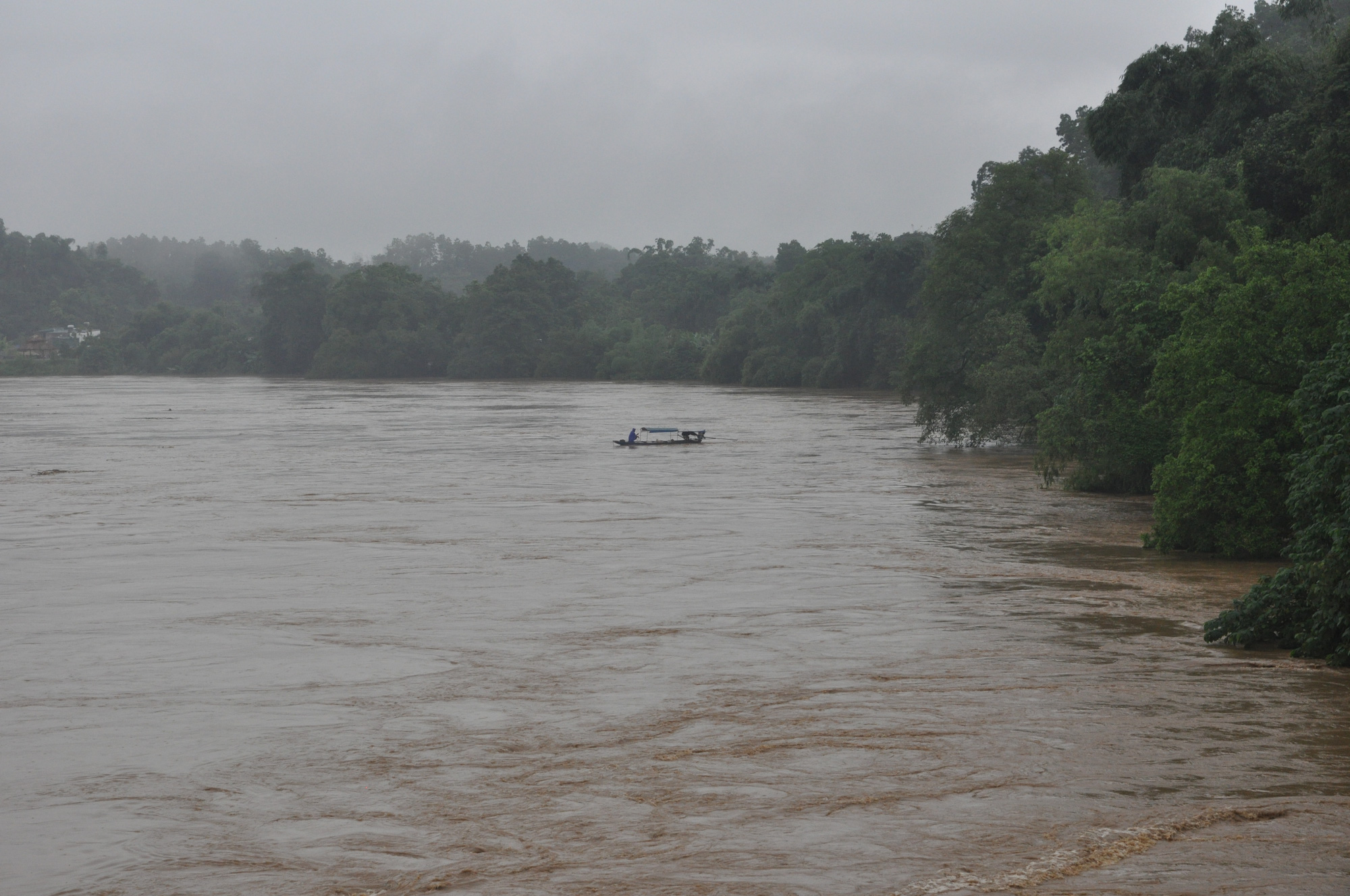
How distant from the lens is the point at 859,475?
35438 millimetres

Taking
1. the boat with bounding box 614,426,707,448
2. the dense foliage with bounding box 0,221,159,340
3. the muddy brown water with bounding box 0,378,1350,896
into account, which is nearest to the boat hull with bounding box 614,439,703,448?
the boat with bounding box 614,426,707,448

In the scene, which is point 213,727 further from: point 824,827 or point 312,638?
point 824,827

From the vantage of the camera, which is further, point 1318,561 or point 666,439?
point 666,439

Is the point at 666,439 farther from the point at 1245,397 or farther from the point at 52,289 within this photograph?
the point at 52,289

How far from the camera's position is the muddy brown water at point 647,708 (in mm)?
8875

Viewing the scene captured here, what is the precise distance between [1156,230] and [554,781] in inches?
1038

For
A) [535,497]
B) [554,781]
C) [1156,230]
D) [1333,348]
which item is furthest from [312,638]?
[1156,230]

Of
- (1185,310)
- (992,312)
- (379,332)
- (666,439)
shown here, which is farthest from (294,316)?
(1185,310)

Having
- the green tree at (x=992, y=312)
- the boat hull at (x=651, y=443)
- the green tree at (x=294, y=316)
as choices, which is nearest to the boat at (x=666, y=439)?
→ the boat hull at (x=651, y=443)

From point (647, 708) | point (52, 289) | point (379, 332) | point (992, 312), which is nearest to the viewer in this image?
point (647, 708)

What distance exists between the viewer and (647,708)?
12.6 meters

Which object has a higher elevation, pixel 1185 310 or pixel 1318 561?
pixel 1185 310

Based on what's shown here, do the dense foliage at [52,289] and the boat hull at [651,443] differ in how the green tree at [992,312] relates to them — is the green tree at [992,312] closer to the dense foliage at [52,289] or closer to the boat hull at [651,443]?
the boat hull at [651,443]

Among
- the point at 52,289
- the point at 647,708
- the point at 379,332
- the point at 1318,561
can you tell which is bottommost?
the point at 647,708
